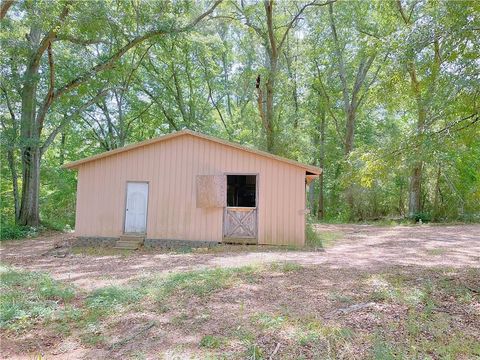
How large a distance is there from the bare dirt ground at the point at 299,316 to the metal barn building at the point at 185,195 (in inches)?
106

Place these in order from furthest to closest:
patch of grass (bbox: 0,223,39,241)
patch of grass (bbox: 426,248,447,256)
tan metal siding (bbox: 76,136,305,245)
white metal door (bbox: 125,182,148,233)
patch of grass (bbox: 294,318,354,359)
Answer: patch of grass (bbox: 0,223,39,241) < white metal door (bbox: 125,182,148,233) < tan metal siding (bbox: 76,136,305,245) < patch of grass (bbox: 426,248,447,256) < patch of grass (bbox: 294,318,354,359)

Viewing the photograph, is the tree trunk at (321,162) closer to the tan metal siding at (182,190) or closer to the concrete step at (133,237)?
the tan metal siding at (182,190)

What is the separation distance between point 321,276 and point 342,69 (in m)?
15.7

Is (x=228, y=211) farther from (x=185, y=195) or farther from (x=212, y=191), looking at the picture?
(x=185, y=195)

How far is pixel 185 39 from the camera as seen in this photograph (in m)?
13.3

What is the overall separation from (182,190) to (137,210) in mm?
1409

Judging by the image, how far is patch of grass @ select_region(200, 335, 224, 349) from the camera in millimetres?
3189

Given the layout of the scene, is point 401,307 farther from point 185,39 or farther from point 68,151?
point 68,151

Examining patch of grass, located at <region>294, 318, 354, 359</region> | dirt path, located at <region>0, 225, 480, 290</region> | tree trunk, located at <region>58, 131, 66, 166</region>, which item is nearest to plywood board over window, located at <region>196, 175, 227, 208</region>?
dirt path, located at <region>0, 225, 480, 290</region>

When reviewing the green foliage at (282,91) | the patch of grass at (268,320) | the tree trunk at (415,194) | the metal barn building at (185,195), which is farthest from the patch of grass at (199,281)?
the tree trunk at (415,194)

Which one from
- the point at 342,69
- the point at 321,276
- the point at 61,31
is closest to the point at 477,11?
the point at 321,276

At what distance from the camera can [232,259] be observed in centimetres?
723

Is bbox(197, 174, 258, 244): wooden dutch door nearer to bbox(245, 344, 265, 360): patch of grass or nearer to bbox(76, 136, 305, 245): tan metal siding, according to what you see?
bbox(76, 136, 305, 245): tan metal siding

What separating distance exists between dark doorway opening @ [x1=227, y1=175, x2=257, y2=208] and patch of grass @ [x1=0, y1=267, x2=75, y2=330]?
27.1 feet
